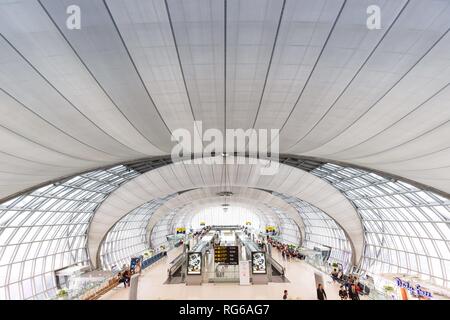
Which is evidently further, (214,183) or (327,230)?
(327,230)

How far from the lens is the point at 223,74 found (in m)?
8.02

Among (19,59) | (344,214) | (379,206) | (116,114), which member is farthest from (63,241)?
(379,206)

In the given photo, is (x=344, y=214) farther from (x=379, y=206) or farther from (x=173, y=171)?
(x=173, y=171)

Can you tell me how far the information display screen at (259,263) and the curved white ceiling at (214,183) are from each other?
354 inches

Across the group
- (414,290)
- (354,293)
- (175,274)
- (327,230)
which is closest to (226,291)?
(354,293)

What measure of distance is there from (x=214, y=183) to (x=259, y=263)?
53.2 ft

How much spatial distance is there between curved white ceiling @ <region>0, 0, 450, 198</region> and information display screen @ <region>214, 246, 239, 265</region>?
1103 centimetres

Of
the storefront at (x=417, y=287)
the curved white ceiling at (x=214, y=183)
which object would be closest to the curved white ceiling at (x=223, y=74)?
the storefront at (x=417, y=287)

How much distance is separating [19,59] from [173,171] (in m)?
20.2

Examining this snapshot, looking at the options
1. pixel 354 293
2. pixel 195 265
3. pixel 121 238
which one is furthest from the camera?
pixel 121 238

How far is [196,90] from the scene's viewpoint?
8977 millimetres

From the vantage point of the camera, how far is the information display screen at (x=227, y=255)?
19656mm
